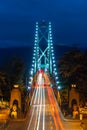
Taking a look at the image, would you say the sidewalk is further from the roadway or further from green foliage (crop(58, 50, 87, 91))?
green foliage (crop(58, 50, 87, 91))

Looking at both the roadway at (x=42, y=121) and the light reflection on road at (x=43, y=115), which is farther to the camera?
the light reflection on road at (x=43, y=115)

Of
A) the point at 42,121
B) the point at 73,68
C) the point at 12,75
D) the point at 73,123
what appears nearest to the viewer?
the point at 73,123

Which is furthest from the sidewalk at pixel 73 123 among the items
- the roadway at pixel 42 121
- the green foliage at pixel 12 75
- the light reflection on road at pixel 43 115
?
the green foliage at pixel 12 75

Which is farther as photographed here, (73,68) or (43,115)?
(73,68)

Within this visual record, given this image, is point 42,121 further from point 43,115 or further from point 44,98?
point 44,98

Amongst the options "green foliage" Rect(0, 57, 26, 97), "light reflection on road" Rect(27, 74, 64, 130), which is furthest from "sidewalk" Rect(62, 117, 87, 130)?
"green foliage" Rect(0, 57, 26, 97)

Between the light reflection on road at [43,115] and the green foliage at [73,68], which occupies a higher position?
the green foliage at [73,68]

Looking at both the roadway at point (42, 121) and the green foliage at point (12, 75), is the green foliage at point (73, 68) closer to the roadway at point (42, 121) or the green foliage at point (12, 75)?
the roadway at point (42, 121)

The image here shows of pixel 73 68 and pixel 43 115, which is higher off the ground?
pixel 73 68

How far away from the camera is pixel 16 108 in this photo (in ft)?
208

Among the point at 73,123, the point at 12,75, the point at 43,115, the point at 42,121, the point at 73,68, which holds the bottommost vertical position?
the point at 73,123

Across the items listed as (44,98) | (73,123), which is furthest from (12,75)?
(73,123)

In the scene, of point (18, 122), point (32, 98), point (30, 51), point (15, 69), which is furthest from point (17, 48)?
point (18, 122)

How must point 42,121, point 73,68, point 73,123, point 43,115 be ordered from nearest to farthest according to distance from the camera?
point 73,123, point 42,121, point 43,115, point 73,68
